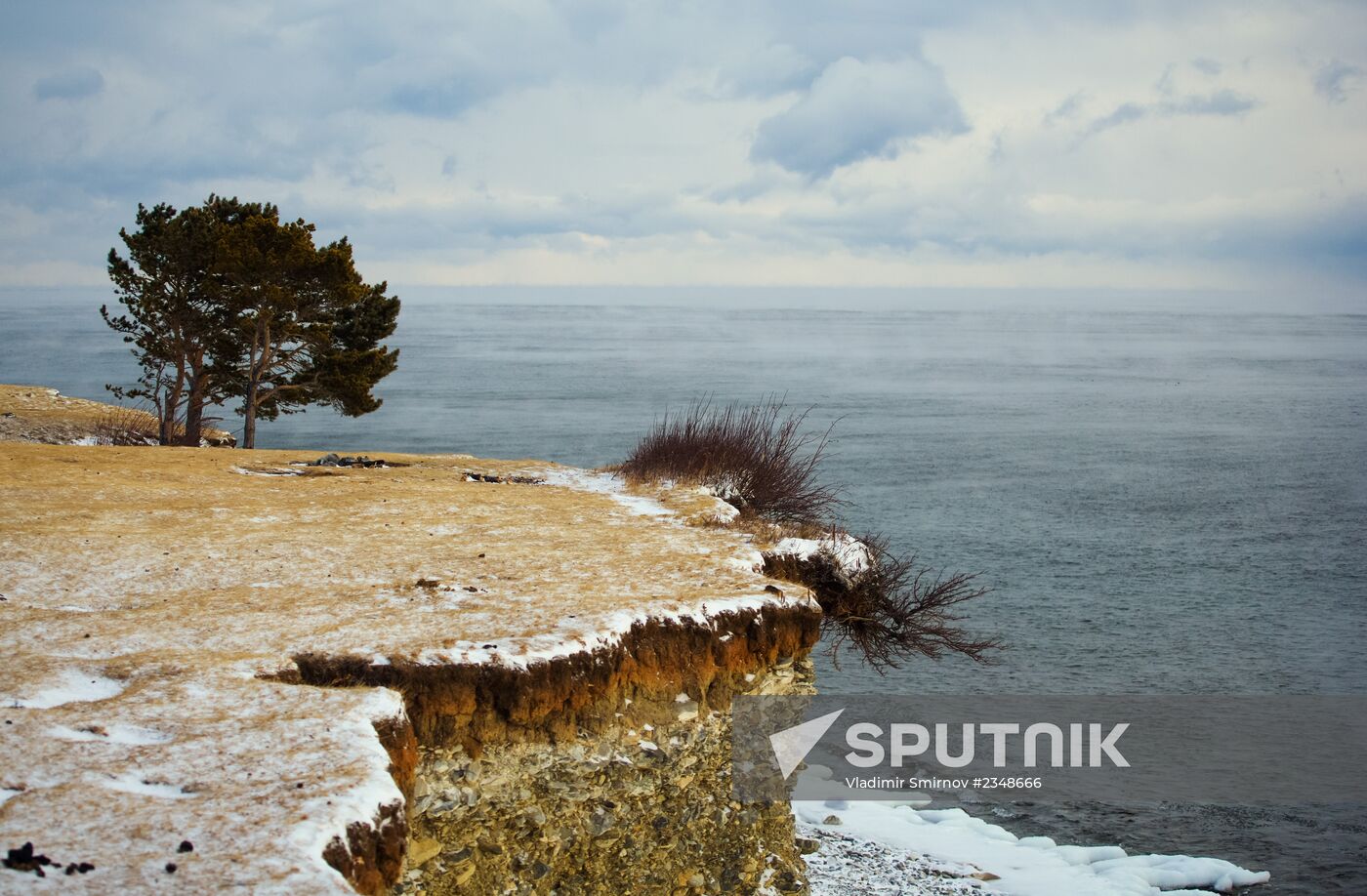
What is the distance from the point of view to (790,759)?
37.2ft

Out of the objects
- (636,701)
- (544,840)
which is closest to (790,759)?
(636,701)

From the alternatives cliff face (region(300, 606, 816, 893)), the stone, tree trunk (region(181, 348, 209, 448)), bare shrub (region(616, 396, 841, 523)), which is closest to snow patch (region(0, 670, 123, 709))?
cliff face (region(300, 606, 816, 893))

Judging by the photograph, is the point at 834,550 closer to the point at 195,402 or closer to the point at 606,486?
the point at 606,486

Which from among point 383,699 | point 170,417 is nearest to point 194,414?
point 170,417

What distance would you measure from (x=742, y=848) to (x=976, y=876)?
6149 mm

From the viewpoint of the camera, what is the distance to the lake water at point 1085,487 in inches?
901

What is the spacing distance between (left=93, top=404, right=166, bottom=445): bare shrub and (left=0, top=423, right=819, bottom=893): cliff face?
17.6 metres

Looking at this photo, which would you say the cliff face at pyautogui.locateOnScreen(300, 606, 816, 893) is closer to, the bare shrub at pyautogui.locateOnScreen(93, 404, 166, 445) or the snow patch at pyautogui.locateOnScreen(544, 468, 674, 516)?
the snow patch at pyautogui.locateOnScreen(544, 468, 674, 516)

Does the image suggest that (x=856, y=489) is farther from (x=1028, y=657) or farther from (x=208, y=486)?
(x=208, y=486)

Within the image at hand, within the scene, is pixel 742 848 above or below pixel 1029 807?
above

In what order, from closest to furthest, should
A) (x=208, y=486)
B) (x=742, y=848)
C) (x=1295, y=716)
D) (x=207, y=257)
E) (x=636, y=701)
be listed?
1. (x=636, y=701)
2. (x=742, y=848)
3. (x=208, y=486)
4. (x=1295, y=716)
5. (x=207, y=257)

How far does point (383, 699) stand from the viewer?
26.1 feet

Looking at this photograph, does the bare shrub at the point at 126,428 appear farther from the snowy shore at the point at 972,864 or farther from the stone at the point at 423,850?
the stone at the point at 423,850

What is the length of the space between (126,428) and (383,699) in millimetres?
Result: 29712
